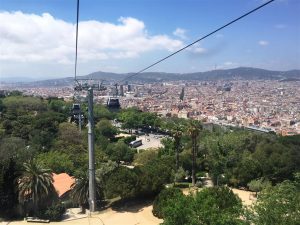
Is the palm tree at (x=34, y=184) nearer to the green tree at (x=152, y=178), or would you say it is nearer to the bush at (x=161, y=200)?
the green tree at (x=152, y=178)

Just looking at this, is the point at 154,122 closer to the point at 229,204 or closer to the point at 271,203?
the point at 229,204

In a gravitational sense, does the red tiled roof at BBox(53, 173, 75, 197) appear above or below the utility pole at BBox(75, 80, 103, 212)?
below

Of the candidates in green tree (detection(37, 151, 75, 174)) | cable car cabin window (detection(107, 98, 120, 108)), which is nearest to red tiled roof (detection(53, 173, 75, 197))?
green tree (detection(37, 151, 75, 174))

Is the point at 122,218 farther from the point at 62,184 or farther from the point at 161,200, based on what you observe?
the point at 62,184

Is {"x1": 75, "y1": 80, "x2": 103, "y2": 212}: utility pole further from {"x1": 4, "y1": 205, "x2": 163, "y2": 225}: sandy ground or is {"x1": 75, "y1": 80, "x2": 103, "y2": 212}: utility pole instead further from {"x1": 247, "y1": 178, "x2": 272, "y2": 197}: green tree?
{"x1": 247, "y1": 178, "x2": 272, "y2": 197}: green tree

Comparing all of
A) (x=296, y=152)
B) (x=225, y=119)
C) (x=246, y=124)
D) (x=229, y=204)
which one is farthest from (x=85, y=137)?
(x=225, y=119)

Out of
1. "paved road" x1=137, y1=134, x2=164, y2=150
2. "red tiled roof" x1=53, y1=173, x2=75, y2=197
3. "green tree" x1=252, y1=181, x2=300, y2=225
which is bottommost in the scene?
"paved road" x1=137, y1=134, x2=164, y2=150
